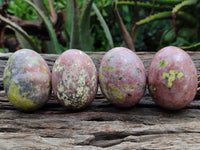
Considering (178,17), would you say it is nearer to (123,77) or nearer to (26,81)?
(123,77)

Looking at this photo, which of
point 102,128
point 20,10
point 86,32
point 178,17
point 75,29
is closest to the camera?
point 102,128

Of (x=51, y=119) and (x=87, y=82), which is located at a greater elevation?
(x=87, y=82)

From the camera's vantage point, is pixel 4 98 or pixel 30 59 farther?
pixel 4 98

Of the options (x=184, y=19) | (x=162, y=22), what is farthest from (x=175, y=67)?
(x=162, y=22)

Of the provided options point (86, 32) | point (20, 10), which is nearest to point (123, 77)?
point (86, 32)

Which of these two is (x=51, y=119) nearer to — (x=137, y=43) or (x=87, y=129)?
(x=87, y=129)

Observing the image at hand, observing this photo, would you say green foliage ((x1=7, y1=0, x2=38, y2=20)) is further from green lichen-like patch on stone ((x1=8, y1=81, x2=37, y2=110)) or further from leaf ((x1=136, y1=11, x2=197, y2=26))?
green lichen-like patch on stone ((x1=8, y1=81, x2=37, y2=110))

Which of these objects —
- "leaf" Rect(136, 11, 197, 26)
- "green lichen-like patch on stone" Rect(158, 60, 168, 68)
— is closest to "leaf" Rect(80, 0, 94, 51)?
"leaf" Rect(136, 11, 197, 26)
